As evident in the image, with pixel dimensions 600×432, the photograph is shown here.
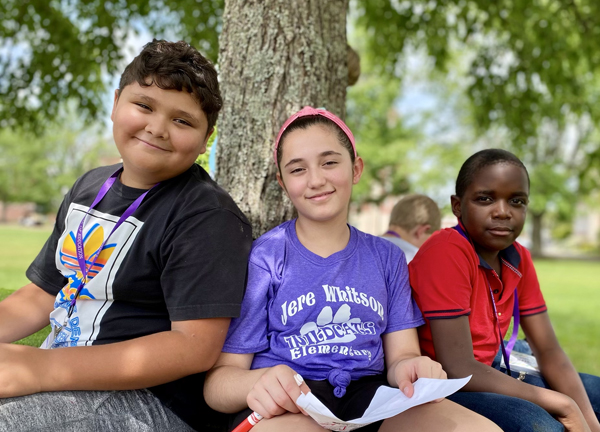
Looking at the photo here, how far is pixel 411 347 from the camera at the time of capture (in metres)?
2.07

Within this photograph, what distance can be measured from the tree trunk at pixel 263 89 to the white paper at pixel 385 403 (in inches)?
52.3

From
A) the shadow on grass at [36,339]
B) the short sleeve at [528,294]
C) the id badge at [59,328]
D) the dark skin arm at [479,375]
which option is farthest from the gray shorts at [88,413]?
the short sleeve at [528,294]

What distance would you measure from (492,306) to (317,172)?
3.21 ft

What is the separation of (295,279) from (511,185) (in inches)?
41.0

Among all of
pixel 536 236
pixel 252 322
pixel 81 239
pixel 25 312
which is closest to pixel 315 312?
pixel 252 322

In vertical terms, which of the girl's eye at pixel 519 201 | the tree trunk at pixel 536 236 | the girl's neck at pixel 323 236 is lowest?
the girl's neck at pixel 323 236

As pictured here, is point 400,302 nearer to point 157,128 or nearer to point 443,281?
point 443,281

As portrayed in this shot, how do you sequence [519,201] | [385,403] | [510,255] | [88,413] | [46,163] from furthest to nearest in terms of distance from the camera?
1. [46,163]
2. [510,255]
3. [519,201]
4. [88,413]
5. [385,403]

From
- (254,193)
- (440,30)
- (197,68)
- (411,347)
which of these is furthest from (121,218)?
(440,30)

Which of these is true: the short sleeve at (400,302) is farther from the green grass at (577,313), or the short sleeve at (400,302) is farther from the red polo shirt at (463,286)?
the green grass at (577,313)

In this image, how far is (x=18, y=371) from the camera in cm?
163

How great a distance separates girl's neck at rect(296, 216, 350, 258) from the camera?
214cm

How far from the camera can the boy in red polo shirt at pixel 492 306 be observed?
2.05 meters

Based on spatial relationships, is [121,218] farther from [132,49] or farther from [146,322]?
[132,49]
